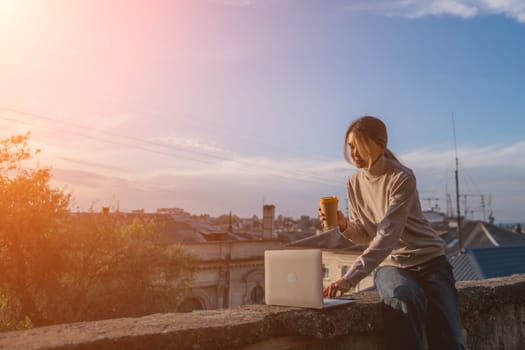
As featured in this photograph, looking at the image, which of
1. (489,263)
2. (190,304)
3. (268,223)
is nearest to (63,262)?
(190,304)

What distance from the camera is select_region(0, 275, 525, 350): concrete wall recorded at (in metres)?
2.07

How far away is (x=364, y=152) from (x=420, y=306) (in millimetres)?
1033

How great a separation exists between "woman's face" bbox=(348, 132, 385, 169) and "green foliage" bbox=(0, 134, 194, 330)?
15.7 meters

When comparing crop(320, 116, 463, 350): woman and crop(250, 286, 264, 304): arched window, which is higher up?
crop(320, 116, 463, 350): woman

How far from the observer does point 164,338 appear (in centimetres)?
216

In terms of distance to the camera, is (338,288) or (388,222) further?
(388,222)

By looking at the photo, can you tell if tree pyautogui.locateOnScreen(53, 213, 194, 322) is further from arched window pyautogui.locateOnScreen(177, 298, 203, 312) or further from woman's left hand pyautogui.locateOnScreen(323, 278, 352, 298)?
woman's left hand pyautogui.locateOnScreen(323, 278, 352, 298)

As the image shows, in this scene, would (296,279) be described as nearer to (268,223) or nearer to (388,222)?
(388,222)

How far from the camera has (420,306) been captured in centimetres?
277

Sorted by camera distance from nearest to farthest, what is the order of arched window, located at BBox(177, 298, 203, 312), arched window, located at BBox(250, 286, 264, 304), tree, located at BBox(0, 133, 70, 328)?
tree, located at BBox(0, 133, 70, 328)
arched window, located at BBox(177, 298, 203, 312)
arched window, located at BBox(250, 286, 264, 304)

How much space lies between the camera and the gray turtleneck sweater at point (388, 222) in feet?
9.70

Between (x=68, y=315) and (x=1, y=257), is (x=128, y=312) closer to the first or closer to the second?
(x=68, y=315)

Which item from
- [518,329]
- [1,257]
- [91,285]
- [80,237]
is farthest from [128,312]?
[518,329]

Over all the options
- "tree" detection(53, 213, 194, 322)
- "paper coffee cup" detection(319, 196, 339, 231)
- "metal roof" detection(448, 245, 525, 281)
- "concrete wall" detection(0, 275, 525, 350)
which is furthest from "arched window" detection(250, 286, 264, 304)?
"paper coffee cup" detection(319, 196, 339, 231)
